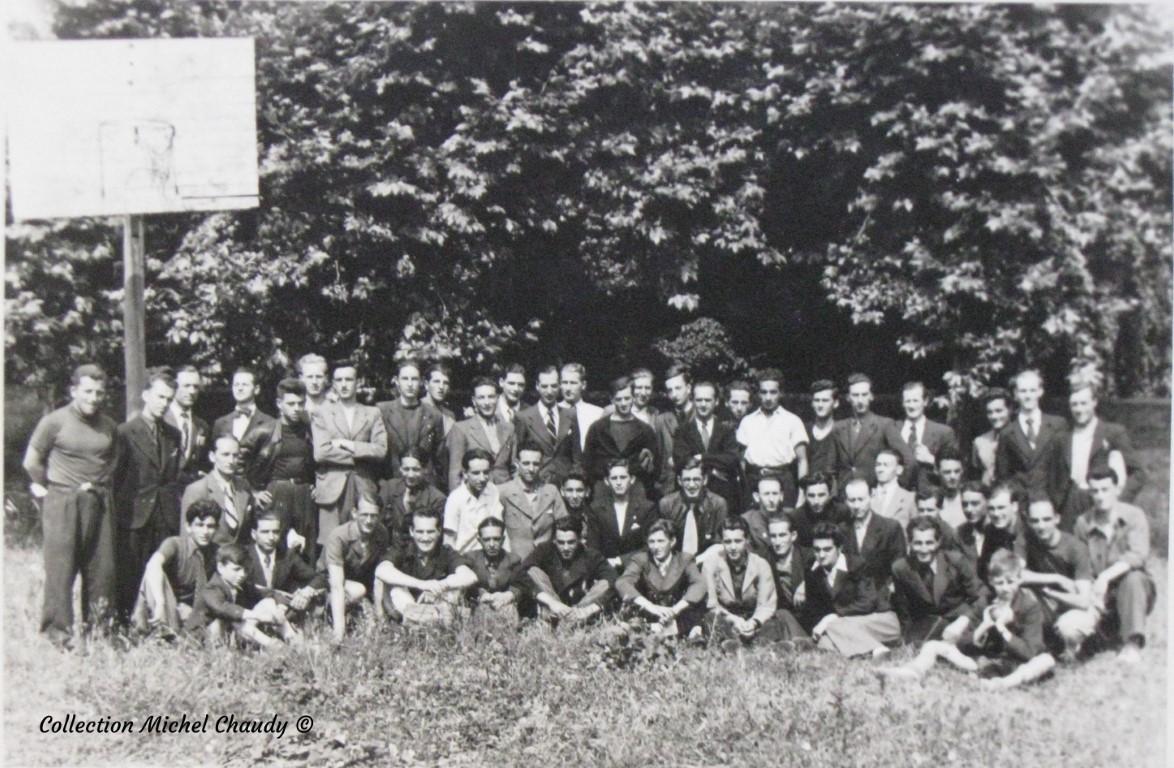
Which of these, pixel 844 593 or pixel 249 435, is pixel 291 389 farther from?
pixel 844 593

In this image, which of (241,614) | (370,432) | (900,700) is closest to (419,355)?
(370,432)

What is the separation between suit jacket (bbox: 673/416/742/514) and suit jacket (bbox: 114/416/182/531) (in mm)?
3272

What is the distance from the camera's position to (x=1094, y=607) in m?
5.56

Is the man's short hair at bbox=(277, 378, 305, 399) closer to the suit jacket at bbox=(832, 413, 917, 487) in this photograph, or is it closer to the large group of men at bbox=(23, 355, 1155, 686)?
the large group of men at bbox=(23, 355, 1155, 686)

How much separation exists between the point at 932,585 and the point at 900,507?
0.61m

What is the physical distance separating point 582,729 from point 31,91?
195 inches

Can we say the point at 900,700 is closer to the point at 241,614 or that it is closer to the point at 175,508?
the point at 241,614

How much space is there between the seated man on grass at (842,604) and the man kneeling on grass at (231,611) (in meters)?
3.08

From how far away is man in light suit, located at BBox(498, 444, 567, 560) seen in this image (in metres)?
6.29

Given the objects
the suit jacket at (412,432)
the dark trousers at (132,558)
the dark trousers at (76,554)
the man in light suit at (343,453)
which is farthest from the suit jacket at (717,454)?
the dark trousers at (76,554)

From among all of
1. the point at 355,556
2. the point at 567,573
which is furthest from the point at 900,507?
the point at 355,556

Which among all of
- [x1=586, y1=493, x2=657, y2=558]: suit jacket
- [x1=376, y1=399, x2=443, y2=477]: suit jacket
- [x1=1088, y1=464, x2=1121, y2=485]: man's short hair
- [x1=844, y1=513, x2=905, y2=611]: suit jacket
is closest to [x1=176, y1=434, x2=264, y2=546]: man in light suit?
[x1=376, y1=399, x2=443, y2=477]: suit jacket

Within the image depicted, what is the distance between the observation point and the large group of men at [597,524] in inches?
221

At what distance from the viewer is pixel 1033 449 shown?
616cm
